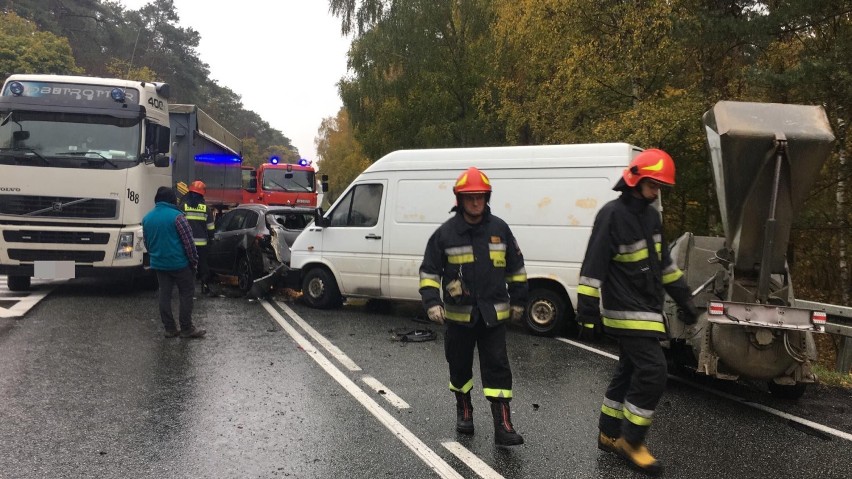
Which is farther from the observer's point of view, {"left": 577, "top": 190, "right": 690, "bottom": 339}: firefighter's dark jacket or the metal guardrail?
the metal guardrail

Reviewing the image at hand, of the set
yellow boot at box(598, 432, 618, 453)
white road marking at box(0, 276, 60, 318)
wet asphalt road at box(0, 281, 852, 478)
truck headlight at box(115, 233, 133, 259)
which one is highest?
truck headlight at box(115, 233, 133, 259)

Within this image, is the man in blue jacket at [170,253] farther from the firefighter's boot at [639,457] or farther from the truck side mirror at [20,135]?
the firefighter's boot at [639,457]

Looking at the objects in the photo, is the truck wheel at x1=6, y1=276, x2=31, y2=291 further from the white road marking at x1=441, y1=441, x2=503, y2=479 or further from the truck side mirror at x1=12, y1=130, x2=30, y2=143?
the white road marking at x1=441, y1=441, x2=503, y2=479

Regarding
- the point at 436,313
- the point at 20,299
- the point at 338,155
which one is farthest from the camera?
the point at 338,155

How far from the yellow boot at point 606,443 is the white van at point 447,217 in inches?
139

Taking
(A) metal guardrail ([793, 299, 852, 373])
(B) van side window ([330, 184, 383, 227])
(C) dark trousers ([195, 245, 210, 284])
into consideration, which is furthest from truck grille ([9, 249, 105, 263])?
(A) metal guardrail ([793, 299, 852, 373])

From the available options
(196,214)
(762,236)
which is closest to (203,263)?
(196,214)

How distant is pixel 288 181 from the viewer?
21.7m

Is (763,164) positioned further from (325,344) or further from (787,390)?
(325,344)

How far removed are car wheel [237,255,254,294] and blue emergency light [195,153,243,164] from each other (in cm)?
397

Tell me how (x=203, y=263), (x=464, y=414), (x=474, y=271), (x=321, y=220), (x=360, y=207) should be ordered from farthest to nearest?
(x=203, y=263) < (x=321, y=220) < (x=360, y=207) < (x=464, y=414) < (x=474, y=271)

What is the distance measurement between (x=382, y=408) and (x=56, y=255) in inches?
262

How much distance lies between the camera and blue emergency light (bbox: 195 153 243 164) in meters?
14.3

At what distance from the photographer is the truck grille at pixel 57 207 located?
8688 mm
